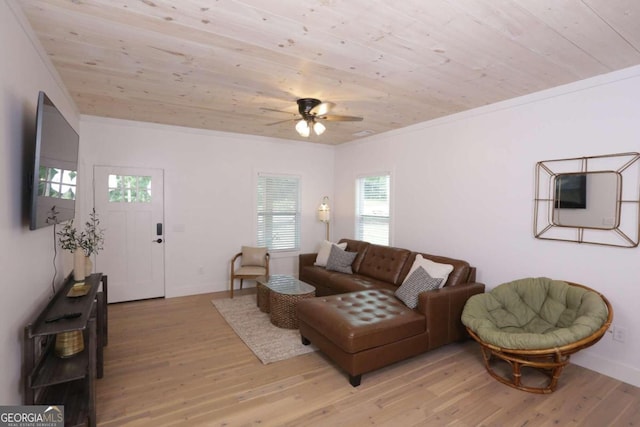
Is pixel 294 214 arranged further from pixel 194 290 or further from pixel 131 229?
pixel 131 229

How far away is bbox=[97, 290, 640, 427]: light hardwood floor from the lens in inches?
87.4

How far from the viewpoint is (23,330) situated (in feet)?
6.27

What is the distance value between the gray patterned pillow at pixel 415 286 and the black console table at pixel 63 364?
263 centimetres

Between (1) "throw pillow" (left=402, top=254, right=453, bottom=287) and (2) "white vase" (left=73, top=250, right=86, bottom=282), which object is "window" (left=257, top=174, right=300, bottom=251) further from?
(2) "white vase" (left=73, top=250, right=86, bottom=282)

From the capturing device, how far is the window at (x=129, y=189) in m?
4.47

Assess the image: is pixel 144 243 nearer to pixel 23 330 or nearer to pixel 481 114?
pixel 23 330

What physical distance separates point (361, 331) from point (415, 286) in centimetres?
96

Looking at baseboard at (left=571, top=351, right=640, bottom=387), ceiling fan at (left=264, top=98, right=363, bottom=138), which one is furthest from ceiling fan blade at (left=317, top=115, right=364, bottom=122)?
baseboard at (left=571, top=351, right=640, bottom=387)

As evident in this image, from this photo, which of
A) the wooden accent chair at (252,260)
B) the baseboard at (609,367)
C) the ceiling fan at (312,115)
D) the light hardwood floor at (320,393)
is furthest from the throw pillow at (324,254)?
the baseboard at (609,367)

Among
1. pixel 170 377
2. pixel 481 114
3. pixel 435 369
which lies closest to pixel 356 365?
pixel 435 369

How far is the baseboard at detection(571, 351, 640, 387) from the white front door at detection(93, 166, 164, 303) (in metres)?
5.19

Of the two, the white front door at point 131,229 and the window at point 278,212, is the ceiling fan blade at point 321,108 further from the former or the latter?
the white front door at point 131,229

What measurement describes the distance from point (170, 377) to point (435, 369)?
2.33 meters

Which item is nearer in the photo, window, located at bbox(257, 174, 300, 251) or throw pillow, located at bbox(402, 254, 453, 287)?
throw pillow, located at bbox(402, 254, 453, 287)
